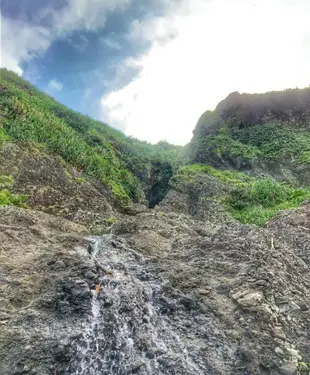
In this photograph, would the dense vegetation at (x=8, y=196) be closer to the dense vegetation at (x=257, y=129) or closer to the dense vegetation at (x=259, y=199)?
the dense vegetation at (x=259, y=199)

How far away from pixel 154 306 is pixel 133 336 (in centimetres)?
201

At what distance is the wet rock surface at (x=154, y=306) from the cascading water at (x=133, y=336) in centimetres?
4

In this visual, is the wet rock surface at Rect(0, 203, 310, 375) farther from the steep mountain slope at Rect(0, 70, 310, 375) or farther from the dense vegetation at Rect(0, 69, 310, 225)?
the dense vegetation at Rect(0, 69, 310, 225)

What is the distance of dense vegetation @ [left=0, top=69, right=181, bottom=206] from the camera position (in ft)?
168

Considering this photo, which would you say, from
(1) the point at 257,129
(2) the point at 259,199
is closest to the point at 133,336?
(2) the point at 259,199

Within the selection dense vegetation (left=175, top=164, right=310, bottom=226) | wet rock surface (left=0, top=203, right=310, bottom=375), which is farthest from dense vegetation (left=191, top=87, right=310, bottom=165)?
wet rock surface (left=0, top=203, right=310, bottom=375)

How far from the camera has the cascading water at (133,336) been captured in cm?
1252

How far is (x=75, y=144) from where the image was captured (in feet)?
198

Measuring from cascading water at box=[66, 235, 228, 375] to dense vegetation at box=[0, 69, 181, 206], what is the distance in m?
29.8

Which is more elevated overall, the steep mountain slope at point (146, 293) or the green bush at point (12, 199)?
the green bush at point (12, 199)

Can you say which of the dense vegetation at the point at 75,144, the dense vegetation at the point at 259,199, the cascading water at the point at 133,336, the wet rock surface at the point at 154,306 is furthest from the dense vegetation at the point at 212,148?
the cascading water at the point at 133,336

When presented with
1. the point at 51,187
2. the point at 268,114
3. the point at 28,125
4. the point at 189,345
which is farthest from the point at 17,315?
the point at 268,114

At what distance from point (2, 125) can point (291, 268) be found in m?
41.6

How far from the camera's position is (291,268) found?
1781 centimetres
